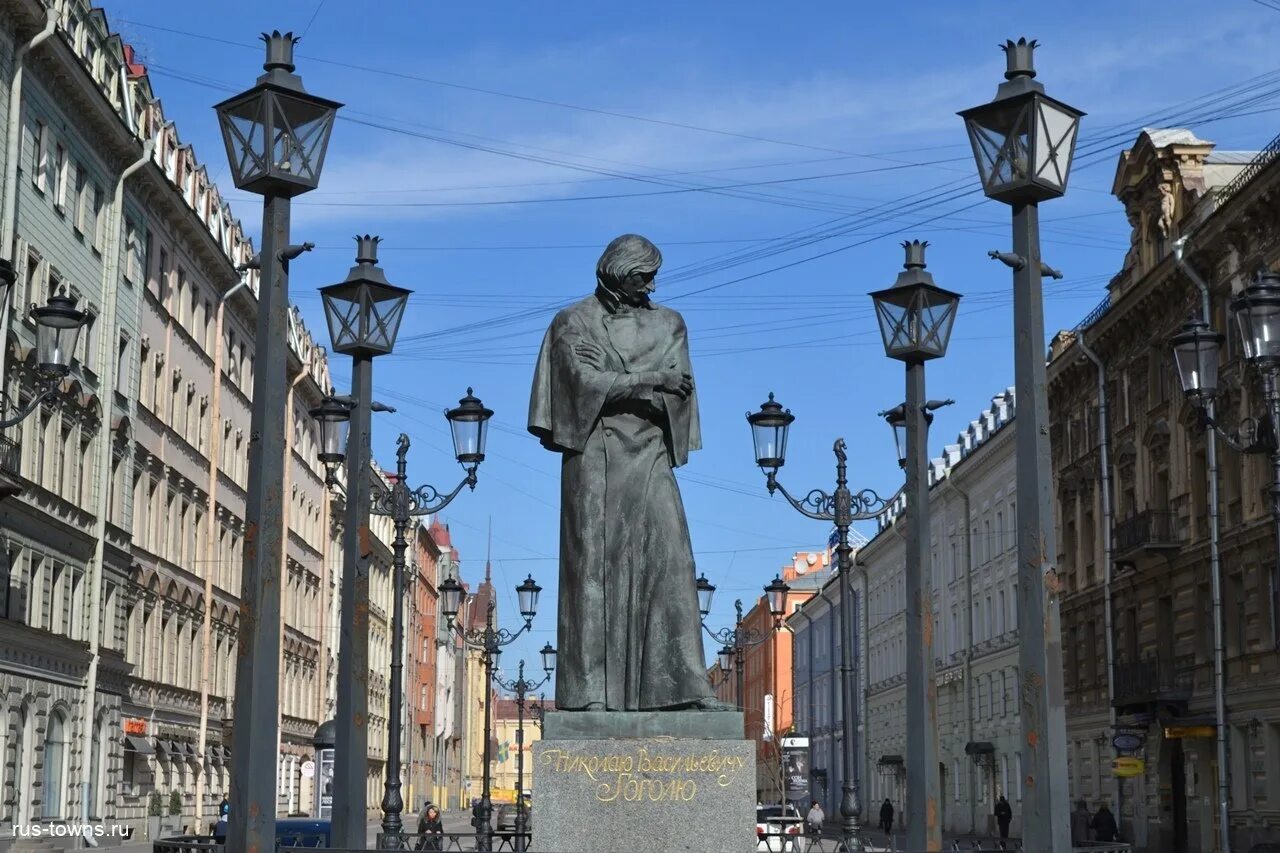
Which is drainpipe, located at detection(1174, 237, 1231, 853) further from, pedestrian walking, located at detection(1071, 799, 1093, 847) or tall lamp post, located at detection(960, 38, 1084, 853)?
tall lamp post, located at detection(960, 38, 1084, 853)

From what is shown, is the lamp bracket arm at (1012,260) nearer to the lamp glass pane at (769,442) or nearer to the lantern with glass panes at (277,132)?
the lantern with glass panes at (277,132)

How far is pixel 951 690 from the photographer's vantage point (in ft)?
234

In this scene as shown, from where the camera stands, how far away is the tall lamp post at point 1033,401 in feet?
32.2

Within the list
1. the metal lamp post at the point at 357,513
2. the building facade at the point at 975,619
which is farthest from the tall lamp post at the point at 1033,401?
the building facade at the point at 975,619

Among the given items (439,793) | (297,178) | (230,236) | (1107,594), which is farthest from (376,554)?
(297,178)

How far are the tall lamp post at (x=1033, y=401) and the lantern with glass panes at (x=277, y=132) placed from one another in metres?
3.97

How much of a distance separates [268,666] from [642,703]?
2303 millimetres

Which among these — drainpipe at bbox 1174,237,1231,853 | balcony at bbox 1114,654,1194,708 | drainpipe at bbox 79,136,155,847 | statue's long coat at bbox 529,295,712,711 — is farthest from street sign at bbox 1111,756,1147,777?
statue's long coat at bbox 529,295,712,711

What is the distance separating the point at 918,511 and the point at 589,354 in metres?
6.35

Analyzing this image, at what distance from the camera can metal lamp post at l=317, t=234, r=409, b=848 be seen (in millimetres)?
14414

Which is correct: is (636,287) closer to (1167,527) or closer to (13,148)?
(13,148)

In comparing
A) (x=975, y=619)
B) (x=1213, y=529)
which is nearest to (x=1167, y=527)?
(x=1213, y=529)

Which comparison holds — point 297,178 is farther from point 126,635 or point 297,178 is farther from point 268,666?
point 126,635

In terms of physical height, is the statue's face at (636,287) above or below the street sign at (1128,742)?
above
